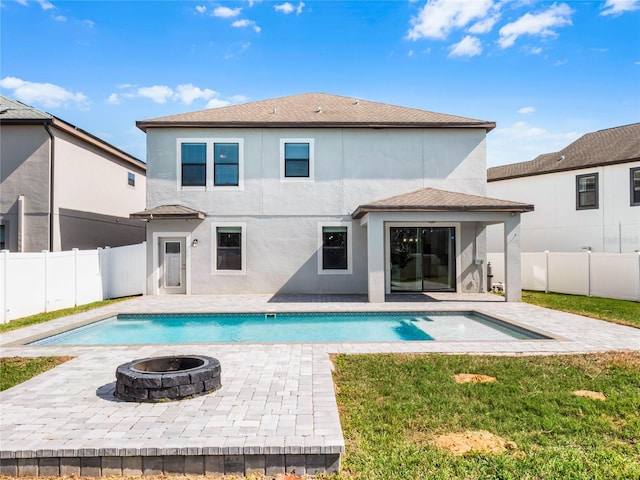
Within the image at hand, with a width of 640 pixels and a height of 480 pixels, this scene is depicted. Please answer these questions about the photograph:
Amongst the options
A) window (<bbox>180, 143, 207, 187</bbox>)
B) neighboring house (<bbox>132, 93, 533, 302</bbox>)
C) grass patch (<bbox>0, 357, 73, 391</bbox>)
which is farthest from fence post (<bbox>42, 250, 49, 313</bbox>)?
window (<bbox>180, 143, 207, 187</bbox>)

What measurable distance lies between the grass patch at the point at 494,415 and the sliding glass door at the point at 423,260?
920 centimetres

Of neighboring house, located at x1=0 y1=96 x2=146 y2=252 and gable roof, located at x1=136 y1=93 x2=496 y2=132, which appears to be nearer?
neighboring house, located at x1=0 y1=96 x2=146 y2=252

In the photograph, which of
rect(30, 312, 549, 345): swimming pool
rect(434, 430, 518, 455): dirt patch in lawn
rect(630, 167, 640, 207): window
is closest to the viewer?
rect(434, 430, 518, 455): dirt patch in lawn

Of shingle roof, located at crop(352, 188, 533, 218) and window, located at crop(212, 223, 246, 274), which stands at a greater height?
shingle roof, located at crop(352, 188, 533, 218)

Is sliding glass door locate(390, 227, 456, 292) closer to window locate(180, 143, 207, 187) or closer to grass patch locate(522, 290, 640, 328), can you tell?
grass patch locate(522, 290, 640, 328)

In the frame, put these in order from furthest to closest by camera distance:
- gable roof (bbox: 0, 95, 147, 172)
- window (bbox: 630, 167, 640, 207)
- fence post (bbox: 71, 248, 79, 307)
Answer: window (bbox: 630, 167, 640, 207)
gable roof (bbox: 0, 95, 147, 172)
fence post (bbox: 71, 248, 79, 307)

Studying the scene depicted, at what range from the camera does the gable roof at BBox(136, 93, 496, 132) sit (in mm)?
15508

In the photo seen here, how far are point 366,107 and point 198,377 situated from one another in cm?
1495

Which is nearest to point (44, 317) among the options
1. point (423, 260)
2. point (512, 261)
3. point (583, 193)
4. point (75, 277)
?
point (75, 277)

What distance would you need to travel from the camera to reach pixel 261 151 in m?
15.7

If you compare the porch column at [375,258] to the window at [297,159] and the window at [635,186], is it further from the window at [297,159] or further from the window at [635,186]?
the window at [635,186]

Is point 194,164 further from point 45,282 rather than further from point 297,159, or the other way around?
point 45,282

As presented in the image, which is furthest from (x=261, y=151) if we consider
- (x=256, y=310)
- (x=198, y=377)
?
(x=198, y=377)

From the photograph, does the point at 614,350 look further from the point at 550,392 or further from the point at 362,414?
the point at 362,414
